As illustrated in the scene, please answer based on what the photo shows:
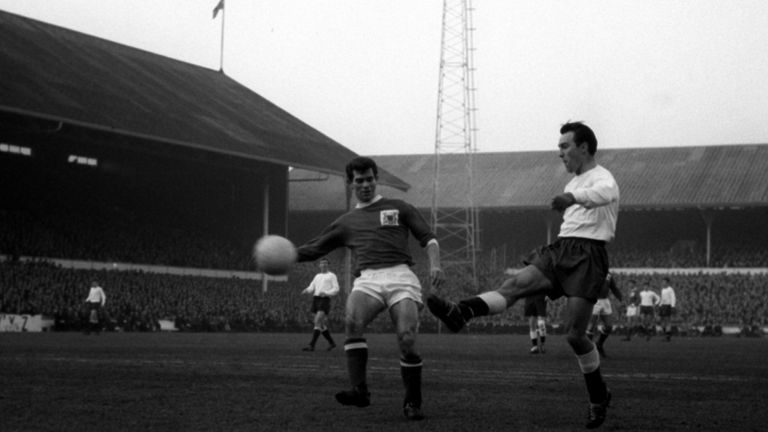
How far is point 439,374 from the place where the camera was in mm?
16516

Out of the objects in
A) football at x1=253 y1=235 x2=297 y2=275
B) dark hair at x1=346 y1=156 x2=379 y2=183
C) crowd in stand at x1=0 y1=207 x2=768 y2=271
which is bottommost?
football at x1=253 y1=235 x2=297 y2=275

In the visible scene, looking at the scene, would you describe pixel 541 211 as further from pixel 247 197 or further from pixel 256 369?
pixel 256 369

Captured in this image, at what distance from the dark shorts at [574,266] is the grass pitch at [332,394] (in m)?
1.07

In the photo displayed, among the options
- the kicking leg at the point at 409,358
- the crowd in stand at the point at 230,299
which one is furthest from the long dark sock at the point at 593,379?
the crowd in stand at the point at 230,299

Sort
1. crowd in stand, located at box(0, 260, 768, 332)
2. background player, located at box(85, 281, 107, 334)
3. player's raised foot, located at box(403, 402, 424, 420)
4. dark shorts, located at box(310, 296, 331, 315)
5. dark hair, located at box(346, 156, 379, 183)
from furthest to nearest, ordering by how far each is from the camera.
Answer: crowd in stand, located at box(0, 260, 768, 332) → background player, located at box(85, 281, 107, 334) → dark shorts, located at box(310, 296, 331, 315) → dark hair, located at box(346, 156, 379, 183) → player's raised foot, located at box(403, 402, 424, 420)

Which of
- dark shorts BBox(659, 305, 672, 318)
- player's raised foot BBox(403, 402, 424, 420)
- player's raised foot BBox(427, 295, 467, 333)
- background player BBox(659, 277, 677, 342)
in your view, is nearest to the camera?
player's raised foot BBox(427, 295, 467, 333)

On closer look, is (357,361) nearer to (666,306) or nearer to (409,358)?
(409,358)

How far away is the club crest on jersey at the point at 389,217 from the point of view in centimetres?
1061

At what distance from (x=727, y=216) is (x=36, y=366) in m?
52.8

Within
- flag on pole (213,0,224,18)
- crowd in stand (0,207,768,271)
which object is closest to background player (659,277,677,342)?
crowd in stand (0,207,768,271)

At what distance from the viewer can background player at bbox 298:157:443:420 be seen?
33.2 ft

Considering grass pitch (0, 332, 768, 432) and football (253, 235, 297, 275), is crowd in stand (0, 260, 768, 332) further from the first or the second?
football (253, 235, 297, 275)

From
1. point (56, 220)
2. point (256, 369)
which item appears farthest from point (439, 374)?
point (56, 220)

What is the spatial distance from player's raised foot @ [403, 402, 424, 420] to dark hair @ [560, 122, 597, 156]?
8.29 ft
